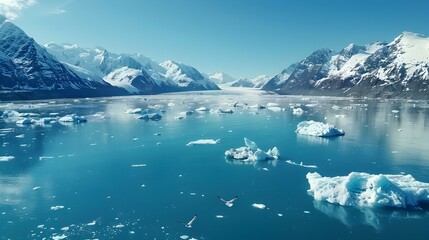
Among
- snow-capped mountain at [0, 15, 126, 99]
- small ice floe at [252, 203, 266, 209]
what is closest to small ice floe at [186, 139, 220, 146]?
small ice floe at [252, 203, 266, 209]

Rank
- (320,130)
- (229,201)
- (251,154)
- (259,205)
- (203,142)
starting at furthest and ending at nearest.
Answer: (320,130) → (203,142) → (251,154) → (229,201) → (259,205)

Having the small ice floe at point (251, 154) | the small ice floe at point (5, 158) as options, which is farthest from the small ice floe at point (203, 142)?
the small ice floe at point (5, 158)

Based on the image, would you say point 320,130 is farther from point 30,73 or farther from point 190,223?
point 30,73

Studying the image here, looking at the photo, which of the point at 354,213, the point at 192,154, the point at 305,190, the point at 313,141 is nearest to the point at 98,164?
the point at 192,154

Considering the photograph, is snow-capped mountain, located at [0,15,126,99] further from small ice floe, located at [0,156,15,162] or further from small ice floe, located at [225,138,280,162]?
small ice floe, located at [225,138,280,162]

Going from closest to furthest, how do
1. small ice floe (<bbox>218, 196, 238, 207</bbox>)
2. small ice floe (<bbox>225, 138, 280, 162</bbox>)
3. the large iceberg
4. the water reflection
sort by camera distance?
the water reflection
the large iceberg
small ice floe (<bbox>218, 196, 238, 207</bbox>)
small ice floe (<bbox>225, 138, 280, 162</bbox>)

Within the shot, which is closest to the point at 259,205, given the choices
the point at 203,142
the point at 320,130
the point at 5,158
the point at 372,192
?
the point at 372,192
